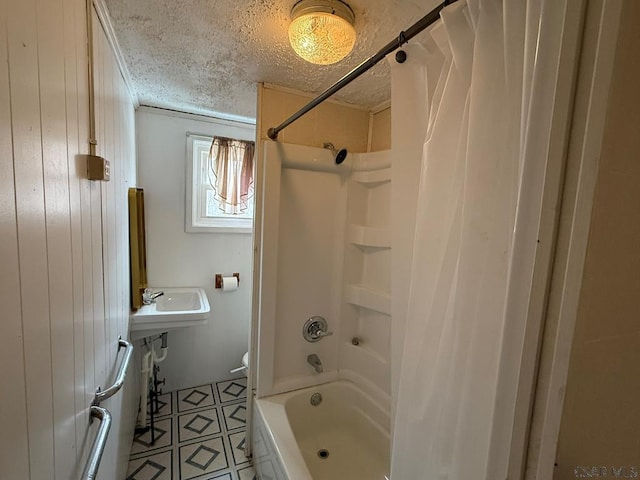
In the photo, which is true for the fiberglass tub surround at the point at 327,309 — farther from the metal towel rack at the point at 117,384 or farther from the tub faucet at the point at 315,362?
the metal towel rack at the point at 117,384

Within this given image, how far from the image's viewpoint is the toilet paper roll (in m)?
2.31

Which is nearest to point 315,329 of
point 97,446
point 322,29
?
point 97,446

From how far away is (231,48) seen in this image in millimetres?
1211

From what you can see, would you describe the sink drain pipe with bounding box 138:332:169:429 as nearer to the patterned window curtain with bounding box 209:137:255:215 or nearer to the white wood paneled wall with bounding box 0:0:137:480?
the white wood paneled wall with bounding box 0:0:137:480

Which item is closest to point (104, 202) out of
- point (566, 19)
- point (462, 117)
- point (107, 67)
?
point (107, 67)

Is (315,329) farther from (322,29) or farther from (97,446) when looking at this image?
(322,29)

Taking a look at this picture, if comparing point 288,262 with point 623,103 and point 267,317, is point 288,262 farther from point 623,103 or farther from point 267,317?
point 623,103

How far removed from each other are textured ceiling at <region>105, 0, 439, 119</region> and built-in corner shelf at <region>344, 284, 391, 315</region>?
3.79ft

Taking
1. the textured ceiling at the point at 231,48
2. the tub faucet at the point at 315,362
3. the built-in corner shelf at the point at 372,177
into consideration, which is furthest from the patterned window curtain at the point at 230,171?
the tub faucet at the point at 315,362

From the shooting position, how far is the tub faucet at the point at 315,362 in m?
1.74

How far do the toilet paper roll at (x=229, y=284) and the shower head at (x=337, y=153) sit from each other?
1.33 metres

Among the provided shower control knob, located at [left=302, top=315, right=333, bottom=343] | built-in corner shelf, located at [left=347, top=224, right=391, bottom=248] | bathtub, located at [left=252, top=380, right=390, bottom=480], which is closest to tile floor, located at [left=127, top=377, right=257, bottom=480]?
bathtub, located at [left=252, top=380, right=390, bottom=480]

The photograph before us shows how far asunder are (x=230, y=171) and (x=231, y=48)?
120cm

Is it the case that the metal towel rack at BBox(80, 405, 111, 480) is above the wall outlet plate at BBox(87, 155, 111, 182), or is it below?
below
